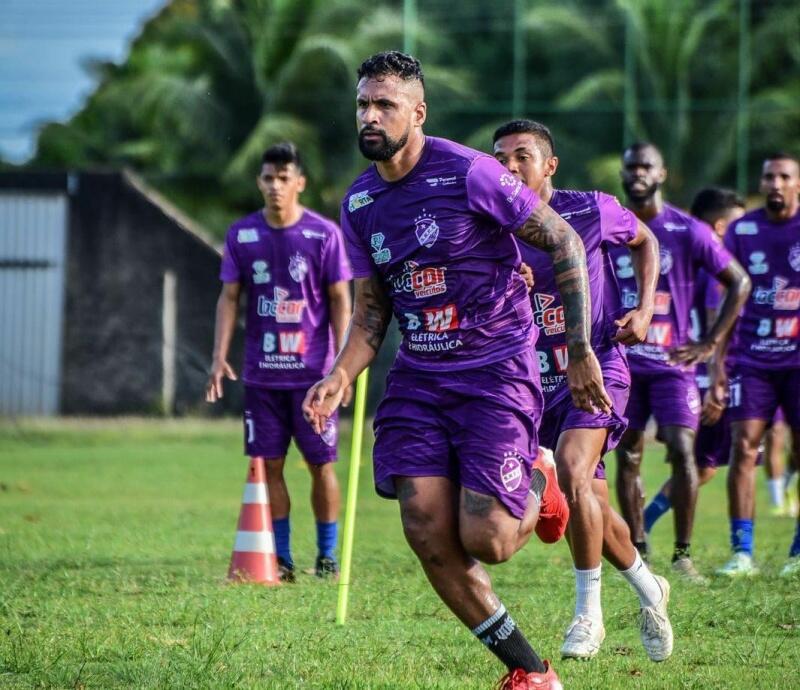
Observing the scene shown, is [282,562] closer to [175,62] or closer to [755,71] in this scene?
[755,71]

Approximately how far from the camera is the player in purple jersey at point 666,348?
9992mm

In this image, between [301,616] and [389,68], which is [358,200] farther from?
[301,616]

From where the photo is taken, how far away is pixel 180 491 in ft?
51.6

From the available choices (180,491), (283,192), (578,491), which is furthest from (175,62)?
(578,491)

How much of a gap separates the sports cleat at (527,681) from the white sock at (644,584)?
1299 mm

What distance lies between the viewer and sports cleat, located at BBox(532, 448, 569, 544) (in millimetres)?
6363

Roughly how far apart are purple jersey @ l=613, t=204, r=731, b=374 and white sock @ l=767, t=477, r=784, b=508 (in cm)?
514

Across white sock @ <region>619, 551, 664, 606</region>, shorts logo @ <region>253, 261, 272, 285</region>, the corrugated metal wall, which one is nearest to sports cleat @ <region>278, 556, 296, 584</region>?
shorts logo @ <region>253, 261, 272, 285</region>

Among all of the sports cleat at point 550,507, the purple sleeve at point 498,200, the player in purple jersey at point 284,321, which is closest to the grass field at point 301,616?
the sports cleat at point 550,507

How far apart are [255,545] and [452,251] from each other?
381 cm

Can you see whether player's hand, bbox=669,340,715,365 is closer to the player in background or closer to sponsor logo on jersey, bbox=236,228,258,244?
the player in background

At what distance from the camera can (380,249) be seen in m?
6.23

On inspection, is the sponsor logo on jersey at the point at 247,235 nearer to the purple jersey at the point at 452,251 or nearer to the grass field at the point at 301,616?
the grass field at the point at 301,616

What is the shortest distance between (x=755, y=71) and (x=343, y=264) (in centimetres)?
2405
